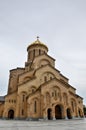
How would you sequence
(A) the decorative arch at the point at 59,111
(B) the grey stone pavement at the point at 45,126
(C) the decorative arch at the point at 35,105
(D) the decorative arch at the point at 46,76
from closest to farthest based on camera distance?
(B) the grey stone pavement at the point at 45,126 < (C) the decorative arch at the point at 35,105 < (A) the decorative arch at the point at 59,111 < (D) the decorative arch at the point at 46,76

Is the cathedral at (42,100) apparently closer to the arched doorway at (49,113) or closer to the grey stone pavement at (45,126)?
the arched doorway at (49,113)

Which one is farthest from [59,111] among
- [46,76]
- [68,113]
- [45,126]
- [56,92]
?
[45,126]

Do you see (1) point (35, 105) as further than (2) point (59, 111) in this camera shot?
No

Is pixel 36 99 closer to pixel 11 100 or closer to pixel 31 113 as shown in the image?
pixel 31 113

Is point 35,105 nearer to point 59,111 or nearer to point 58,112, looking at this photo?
point 58,112

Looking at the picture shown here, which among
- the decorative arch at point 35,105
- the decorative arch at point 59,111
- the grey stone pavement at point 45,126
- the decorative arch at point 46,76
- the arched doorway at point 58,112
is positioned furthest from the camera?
the decorative arch at point 46,76

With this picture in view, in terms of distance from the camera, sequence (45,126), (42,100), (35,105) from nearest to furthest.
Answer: (45,126) < (42,100) < (35,105)

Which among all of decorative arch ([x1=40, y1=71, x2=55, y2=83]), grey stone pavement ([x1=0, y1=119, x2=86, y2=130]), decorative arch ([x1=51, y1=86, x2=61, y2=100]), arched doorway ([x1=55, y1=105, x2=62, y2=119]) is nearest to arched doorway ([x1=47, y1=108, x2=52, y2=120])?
arched doorway ([x1=55, y1=105, x2=62, y2=119])

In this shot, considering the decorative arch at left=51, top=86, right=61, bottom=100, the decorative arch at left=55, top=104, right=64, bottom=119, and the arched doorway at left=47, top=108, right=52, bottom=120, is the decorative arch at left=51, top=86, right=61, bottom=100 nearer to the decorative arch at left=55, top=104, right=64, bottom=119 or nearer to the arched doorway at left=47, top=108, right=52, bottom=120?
the decorative arch at left=55, top=104, right=64, bottom=119

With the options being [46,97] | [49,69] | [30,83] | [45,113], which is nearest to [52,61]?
[49,69]

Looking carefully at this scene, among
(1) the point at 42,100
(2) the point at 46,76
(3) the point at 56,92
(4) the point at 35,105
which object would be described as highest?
(2) the point at 46,76

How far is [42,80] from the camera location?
2808cm

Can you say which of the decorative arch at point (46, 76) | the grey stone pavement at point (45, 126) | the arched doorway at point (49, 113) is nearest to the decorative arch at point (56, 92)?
the arched doorway at point (49, 113)

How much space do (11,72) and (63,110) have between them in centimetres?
1734
